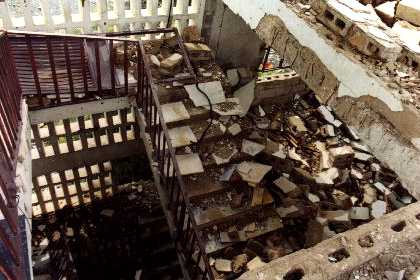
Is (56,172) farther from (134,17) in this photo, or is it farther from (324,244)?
(324,244)

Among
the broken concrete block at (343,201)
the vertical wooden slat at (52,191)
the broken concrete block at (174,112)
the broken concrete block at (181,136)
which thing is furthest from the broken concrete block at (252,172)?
the vertical wooden slat at (52,191)

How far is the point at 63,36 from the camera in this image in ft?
14.0

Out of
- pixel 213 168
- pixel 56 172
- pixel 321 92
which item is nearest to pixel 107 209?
pixel 56 172

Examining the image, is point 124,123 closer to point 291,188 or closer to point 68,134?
point 68,134

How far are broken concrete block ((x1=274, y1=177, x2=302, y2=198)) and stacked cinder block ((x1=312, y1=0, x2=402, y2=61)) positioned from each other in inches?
111

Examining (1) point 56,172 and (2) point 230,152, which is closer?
(2) point 230,152

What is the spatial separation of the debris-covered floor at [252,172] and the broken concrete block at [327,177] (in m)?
0.02

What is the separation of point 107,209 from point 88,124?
183cm

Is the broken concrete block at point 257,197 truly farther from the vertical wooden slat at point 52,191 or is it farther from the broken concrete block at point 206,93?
the vertical wooden slat at point 52,191

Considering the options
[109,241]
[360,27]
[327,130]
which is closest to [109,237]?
[109,241]

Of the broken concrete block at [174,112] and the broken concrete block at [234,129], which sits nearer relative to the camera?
the broken concrete block at [174,112]

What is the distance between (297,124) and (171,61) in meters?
3.01

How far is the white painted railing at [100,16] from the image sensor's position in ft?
16.9

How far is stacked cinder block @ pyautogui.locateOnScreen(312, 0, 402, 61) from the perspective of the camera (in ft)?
11.2
